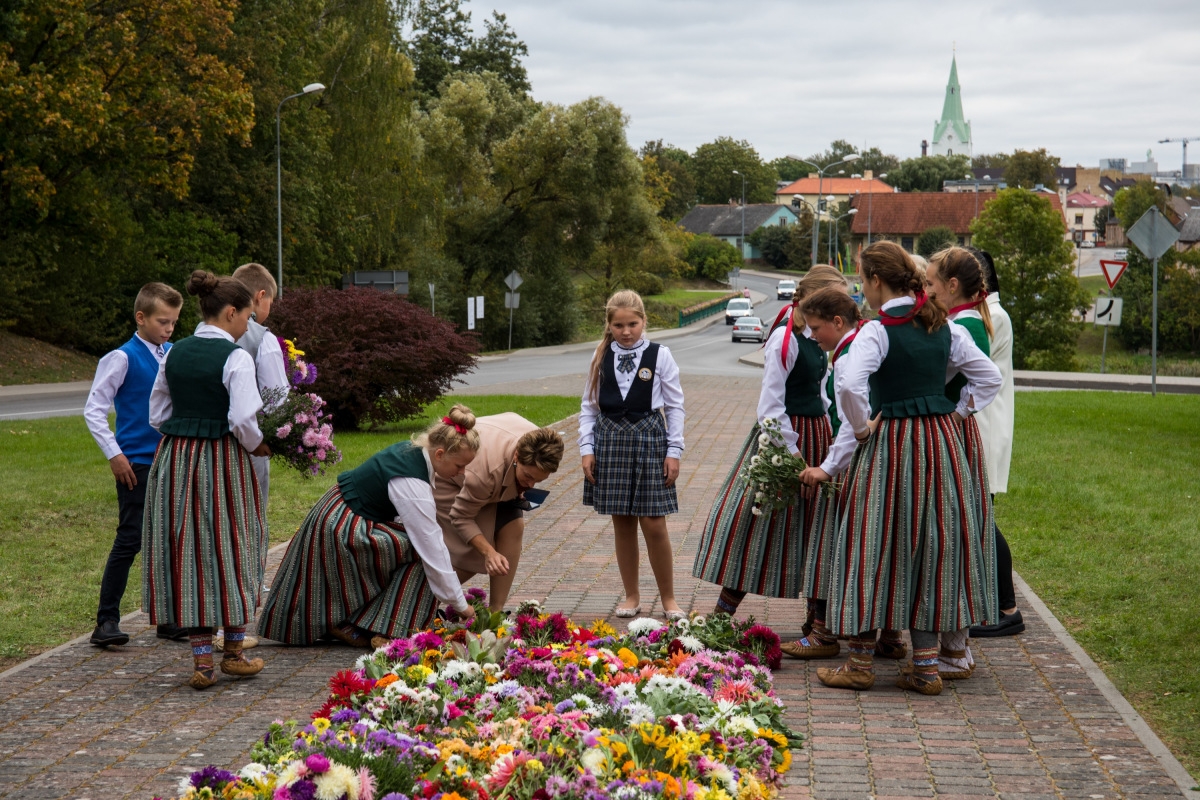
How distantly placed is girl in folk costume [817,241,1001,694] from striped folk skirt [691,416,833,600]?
576 mm

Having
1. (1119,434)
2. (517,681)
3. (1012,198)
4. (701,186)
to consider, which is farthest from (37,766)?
(701,186)

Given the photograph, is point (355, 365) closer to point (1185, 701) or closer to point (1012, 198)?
point (1185, 701)

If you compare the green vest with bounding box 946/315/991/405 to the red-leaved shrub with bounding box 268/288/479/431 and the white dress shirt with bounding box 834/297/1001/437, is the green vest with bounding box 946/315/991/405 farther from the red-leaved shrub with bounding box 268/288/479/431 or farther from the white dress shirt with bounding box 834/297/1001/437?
the red-leaved shrub with bounding box 268/288/479/431

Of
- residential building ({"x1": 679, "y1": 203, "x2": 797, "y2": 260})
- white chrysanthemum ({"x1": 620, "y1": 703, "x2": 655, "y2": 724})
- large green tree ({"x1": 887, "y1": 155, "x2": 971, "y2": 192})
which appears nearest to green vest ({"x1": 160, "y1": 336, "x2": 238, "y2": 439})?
white chrysanthemum ({"x1": 620, "y1": 703, "x2": 655, "y2": 724})

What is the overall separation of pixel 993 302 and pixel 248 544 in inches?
160

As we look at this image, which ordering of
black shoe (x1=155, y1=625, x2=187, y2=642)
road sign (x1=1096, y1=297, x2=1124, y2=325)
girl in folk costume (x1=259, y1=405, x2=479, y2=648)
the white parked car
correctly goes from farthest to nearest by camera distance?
the white parked car, road sign (x1=1096, y1=297, x2=1124, y2=325), black shoe (x1=155, y1=625, x2=187, y2=642), girl in folk costume (x1=259, y1=405, x2=479, y2=648)

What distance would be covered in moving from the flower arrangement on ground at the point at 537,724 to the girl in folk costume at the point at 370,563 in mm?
368

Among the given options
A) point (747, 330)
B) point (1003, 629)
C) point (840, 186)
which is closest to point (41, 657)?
point (1003, 629)

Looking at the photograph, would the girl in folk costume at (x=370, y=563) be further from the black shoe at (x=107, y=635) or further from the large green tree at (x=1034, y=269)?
the large green tree at (x=1034, y=269)

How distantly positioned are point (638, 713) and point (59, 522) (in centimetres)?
723

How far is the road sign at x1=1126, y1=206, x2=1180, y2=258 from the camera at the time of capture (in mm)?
20781

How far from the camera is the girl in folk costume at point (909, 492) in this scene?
5.35m

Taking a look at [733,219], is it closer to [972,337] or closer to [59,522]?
[59,522]

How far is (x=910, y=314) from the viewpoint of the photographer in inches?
213
